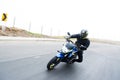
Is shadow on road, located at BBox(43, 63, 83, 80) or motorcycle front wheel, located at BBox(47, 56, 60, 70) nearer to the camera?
shadow on road, located at BBox(43, 63, 83, 80)

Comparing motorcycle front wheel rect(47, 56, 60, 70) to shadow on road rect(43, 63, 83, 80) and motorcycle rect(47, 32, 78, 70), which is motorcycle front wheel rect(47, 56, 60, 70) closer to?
motorcycle rect(47, 32, 78, 70)

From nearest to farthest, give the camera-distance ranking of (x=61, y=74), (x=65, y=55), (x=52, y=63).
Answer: (x=61, y=74), (x=52, y=63), (x=65, y=55)

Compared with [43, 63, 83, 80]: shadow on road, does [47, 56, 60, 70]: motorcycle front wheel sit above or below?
above

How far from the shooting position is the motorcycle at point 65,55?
35.0 ft

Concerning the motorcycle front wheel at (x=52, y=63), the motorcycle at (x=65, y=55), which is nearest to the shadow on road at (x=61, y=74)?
the motorcycle front wheel at (x=52, y=63)

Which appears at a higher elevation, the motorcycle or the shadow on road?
the motorcycle

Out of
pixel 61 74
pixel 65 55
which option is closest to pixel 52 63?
pixel 61 74

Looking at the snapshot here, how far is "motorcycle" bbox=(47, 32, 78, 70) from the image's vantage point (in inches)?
420

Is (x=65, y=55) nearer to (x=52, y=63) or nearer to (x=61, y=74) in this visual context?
(x=52, y=63)

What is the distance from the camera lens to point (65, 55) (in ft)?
36.5

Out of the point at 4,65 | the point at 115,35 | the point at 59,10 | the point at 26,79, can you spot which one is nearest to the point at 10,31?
the point at 4,65

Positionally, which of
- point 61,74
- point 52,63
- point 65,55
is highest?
point 65,55

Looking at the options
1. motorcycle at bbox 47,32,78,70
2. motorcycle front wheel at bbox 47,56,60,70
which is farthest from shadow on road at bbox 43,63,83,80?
motorcycle at bbox 47,32,78,70

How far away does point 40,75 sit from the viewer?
948 cm
